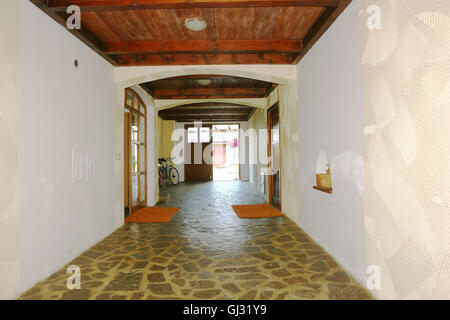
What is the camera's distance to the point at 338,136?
257cm

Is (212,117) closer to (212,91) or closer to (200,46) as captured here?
(212,91)

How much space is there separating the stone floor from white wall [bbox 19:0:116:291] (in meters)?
0.26

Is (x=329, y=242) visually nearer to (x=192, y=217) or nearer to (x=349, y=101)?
(x=349, y=101)

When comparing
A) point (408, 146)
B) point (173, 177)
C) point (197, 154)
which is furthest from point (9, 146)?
point (197, 154)

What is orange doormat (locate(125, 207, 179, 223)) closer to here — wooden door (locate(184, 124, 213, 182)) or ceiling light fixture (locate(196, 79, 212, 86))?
ceiling light fixture (locate(196, 79, 212, 86))

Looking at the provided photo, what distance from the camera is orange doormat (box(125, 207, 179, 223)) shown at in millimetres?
4410

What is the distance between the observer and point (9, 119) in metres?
2.07

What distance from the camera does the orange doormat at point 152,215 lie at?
441cm

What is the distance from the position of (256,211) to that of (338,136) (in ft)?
9.18

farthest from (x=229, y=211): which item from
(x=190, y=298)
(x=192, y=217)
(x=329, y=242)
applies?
(x=190, y=298)

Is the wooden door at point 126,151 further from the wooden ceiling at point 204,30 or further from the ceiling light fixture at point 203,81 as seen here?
the ceiling light fixture at point 203,81

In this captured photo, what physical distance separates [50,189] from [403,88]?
3.03m

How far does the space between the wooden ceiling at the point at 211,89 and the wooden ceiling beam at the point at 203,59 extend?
4.40 feet
